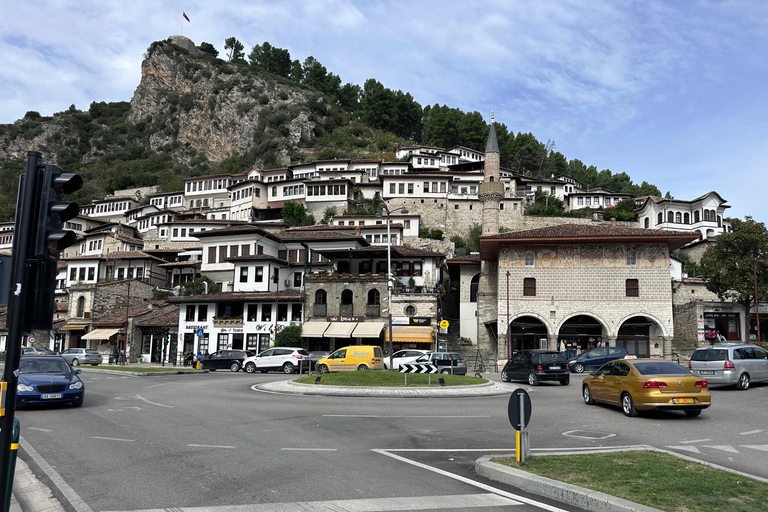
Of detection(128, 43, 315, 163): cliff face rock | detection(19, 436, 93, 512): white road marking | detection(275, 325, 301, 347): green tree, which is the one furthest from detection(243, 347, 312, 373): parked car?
detection(128, 43, 315, 163): cliff face rock

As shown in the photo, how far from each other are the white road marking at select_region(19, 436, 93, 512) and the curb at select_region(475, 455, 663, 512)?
17.2 feet

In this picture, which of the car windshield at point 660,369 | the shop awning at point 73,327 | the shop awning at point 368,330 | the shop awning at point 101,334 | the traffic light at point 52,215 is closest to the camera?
the traffic light at point 52,215

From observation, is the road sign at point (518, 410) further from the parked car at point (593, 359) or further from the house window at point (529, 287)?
the house window at point (529, 287)

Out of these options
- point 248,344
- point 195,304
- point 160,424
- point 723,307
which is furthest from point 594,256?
point 160,424

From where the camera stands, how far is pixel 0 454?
16.2 ft

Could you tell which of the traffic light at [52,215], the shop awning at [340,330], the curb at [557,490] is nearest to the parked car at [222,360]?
the shop awning at [340,330]

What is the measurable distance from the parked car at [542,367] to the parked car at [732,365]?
5.24 metres

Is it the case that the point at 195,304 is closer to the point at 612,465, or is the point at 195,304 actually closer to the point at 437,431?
the point at 437,431

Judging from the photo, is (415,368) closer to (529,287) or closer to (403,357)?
(403,357)

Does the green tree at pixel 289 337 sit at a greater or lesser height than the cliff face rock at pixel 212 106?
lesser

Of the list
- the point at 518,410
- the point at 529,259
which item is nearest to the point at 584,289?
the point at 529,259

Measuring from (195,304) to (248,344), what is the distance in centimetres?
666

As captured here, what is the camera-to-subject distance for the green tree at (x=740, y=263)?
1751 inches

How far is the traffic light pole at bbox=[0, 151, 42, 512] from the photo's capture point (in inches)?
197
